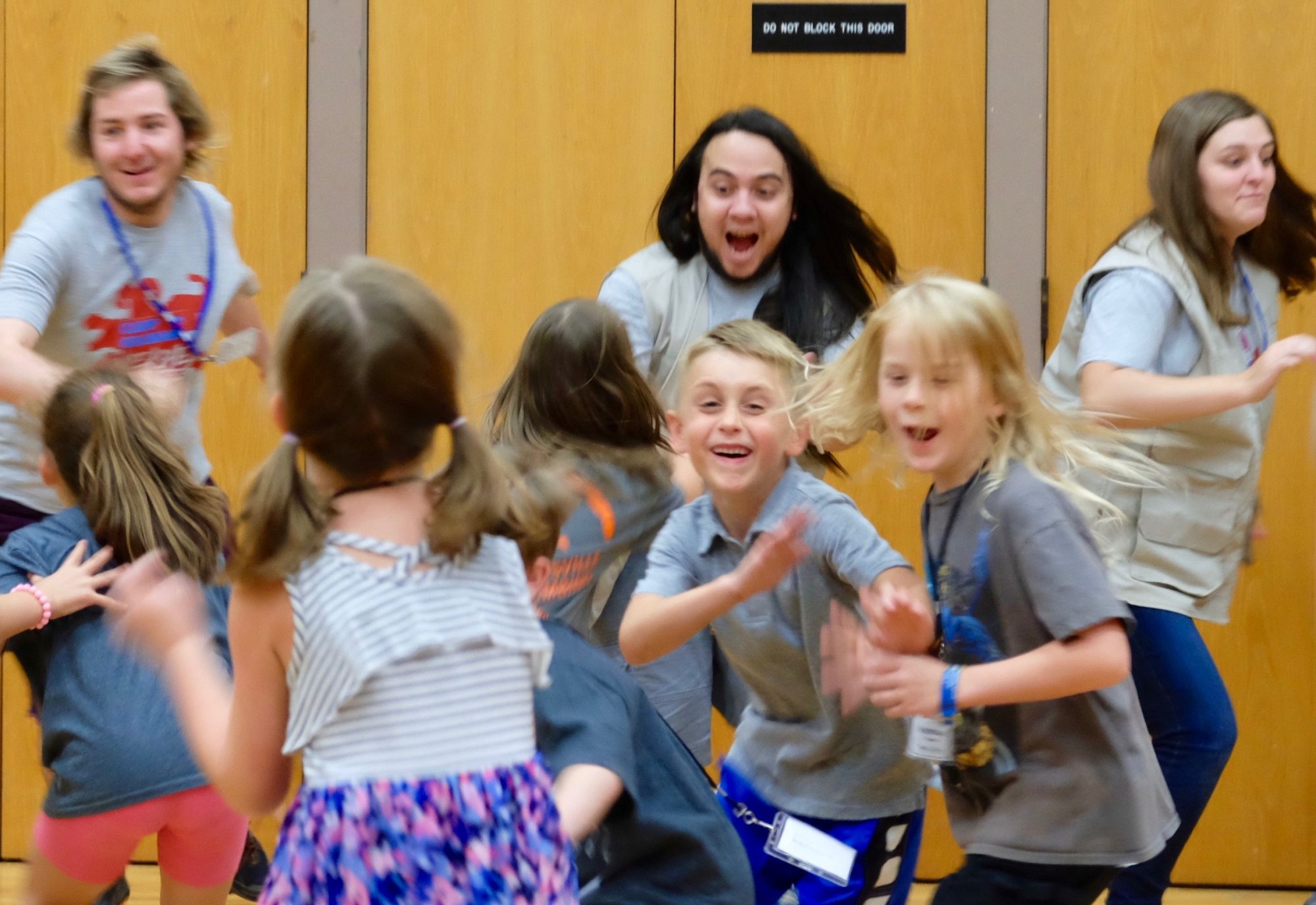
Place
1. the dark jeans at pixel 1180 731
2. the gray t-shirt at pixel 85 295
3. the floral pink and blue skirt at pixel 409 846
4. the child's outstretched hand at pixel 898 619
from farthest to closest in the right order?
the gray t-shirt at pixel 85 295 < the dark jeans at pixel 1180 731 < the child's outstretched hand at pixel 898 619 < the floral pink and blue skirt at pixel 409 846

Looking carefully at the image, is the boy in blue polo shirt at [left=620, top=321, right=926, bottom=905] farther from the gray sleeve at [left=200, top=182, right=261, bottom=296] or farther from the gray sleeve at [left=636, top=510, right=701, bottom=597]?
the gray sleeve at [left=200, top=182, right=261, bottom=296]

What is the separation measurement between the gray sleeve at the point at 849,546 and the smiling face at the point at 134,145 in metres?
1.59

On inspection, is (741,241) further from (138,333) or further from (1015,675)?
(1015,675)

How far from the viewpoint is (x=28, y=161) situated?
4.01 meters

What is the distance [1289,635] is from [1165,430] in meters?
1.22

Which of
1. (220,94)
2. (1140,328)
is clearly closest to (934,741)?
(1140,328)

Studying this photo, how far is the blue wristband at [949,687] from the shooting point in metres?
1.94

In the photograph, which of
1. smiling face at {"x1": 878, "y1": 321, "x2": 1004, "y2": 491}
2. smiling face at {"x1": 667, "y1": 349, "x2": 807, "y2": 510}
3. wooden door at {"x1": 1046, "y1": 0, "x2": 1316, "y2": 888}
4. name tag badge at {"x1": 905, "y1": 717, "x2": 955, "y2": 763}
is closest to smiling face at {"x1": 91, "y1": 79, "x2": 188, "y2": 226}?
smiling face at {"x1": 667, "y1": 349, "x2": 807, "y2": 510}

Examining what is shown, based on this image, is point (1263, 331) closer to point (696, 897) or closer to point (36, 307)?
point (696, 897)

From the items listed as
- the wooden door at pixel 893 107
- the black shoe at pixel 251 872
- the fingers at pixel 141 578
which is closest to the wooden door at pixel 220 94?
the black shoe at pixel 251 872

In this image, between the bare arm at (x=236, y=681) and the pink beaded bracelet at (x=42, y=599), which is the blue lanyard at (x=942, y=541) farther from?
the pink beaded bracelet at (x=42, y=599)

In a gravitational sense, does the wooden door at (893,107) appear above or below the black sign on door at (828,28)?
below

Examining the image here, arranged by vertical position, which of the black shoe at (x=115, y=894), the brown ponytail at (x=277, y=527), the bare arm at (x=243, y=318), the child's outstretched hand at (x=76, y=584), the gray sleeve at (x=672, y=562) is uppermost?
the bare arm at (x=243, y=318)

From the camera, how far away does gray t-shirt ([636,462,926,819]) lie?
2.27 m
